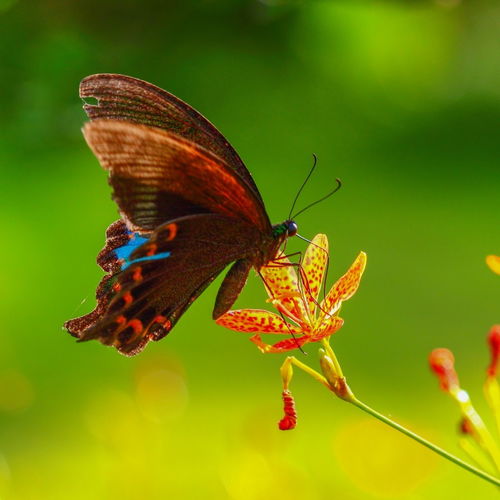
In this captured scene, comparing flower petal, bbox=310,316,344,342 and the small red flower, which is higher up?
flower petal, bbox=310,316,344,342

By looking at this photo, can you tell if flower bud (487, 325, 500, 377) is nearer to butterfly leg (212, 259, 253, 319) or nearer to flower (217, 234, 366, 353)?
flower (217, 234, 366, 353)

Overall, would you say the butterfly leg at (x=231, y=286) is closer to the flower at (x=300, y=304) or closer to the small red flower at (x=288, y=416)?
the flower at (x=300, y=304)

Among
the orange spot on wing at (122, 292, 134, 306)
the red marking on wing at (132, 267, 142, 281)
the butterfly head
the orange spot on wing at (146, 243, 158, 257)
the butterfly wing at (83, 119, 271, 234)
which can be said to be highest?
the butterfly wing at (83, 119, 271, 234)

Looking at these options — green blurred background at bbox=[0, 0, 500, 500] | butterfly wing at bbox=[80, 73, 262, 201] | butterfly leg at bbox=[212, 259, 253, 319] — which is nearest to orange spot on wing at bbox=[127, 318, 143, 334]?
butterfly leg at bbox=[212, 259, 253, 319]

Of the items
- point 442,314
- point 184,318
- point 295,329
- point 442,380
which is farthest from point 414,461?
point 442,380

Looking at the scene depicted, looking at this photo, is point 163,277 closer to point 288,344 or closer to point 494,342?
point 288,344

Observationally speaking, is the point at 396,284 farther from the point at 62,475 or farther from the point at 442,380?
the point at 442,380
